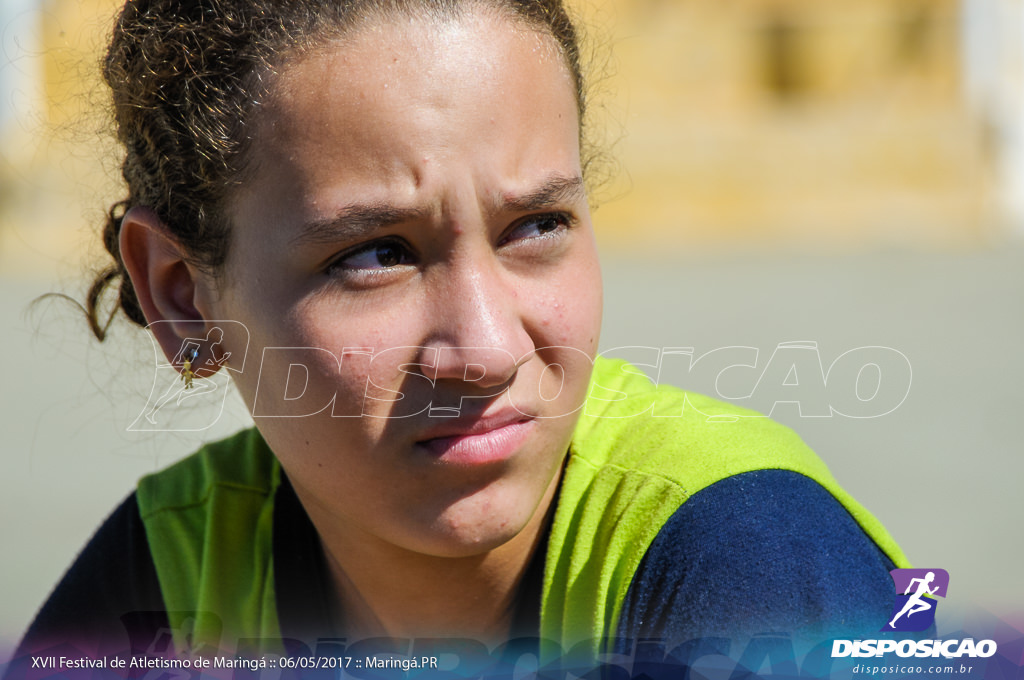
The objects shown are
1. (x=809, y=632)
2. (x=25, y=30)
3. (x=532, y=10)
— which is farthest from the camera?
(x=25, y=30)

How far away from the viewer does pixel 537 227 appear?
68.7 inches

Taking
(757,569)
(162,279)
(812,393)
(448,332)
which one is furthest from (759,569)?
(812,393)

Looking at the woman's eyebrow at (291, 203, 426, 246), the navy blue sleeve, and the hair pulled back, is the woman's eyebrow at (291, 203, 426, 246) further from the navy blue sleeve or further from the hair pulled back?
the navy blue sleeve

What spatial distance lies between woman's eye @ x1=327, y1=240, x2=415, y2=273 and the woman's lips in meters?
0.26

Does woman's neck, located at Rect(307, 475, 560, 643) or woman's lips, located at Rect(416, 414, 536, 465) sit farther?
woman's neck, located at Rect(307, 475, 560, 643)

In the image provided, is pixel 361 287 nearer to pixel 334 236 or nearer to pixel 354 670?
pixel 334 236

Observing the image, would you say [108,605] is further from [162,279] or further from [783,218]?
[783,218]

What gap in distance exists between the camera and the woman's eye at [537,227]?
1713 mm

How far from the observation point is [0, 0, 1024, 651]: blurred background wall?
4.76 meters

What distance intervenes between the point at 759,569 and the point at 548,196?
2.08 feet

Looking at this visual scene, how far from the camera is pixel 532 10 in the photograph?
185 cm

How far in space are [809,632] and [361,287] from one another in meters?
0.80

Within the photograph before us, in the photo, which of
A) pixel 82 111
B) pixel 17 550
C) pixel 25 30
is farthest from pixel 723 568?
pixel 25 30

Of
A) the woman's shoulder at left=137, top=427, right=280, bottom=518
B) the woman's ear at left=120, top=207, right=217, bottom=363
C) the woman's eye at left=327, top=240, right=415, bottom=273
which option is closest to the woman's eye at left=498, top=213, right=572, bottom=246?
the woman's eye at left=327, top=240, right=415, bottom=273
